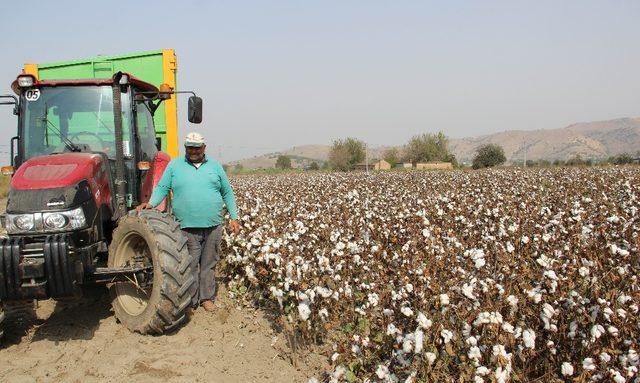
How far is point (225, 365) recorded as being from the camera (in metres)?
4.25

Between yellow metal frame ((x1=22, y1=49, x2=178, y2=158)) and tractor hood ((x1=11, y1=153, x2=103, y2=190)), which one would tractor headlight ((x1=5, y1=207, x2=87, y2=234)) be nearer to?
tractor hood ((x1=11, y1=153, x2=103, y2=190))

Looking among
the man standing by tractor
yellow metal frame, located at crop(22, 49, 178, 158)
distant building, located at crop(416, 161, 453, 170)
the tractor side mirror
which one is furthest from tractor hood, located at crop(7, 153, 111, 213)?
distant building, located at crop(416, 161, 453, 170)

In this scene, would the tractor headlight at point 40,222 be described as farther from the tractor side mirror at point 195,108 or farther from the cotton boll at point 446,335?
the cotton boll at point 446,335

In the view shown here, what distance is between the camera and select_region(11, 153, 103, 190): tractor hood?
4.37 metres

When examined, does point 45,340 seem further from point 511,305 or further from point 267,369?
point 511,305

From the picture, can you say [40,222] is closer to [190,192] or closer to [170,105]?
[190,192]

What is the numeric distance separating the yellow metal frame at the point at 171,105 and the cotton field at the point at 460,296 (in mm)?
1847

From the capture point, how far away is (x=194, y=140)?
529 centimetres

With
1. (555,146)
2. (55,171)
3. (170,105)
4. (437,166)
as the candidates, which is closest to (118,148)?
(55,171)

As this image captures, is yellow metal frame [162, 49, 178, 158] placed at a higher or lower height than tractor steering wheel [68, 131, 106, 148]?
higher

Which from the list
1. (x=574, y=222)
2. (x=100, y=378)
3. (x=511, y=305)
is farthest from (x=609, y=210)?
(x=100, y=378)

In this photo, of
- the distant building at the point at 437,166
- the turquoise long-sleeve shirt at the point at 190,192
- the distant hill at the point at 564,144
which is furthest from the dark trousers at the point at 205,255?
the distant hill at the point at 564,144

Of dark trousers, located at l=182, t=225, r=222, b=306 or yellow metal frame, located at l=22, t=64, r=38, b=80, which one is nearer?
dark trousers, located at l=182, t=225, r=222, b=306

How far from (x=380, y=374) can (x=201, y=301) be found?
10.2 ft
